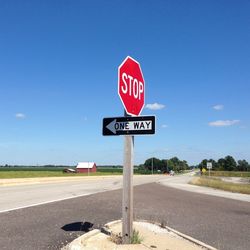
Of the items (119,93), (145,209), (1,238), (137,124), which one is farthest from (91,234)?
(145,209)

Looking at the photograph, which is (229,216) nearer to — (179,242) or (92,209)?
(92,209)

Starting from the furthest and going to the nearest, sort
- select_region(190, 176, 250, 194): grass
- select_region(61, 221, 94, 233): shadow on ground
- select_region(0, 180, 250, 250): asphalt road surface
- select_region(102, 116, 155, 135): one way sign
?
select_region(190, 176, 250, 194): grass < select_region(61, 221, 94, 233): shadow on ground < select_region(0, 180, 250, 250): asphalt road surface < select_region(102, 116, 155, 135): one way sign

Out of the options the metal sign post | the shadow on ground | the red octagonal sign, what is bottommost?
the shadow on ground

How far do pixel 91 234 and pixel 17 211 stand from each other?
5415 mm

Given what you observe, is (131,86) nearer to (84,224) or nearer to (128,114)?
(128,114)

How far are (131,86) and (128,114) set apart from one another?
49 cm

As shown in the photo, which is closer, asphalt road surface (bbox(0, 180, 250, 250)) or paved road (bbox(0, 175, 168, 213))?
asphalt road surface (bbox(0, 180, 250, 250))

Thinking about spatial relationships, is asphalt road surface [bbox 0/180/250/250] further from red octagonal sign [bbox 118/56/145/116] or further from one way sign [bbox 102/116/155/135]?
red octagonal sign [bbox 118/56/145/116]

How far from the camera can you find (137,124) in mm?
7168

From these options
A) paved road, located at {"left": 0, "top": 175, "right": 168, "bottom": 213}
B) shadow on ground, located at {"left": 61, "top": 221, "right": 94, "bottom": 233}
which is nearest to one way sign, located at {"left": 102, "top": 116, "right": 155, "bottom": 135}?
shadow on ground, located at {"left": 61, "top": 221, "right": 94, "bottom": 233}

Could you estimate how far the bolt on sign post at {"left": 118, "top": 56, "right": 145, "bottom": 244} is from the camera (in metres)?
7.00

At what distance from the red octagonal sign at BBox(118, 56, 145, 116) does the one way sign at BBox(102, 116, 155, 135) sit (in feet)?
0.60

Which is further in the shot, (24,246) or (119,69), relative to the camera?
(24,246)

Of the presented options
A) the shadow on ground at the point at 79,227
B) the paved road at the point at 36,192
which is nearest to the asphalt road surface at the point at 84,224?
the shadow on ground at the point at 79,227
